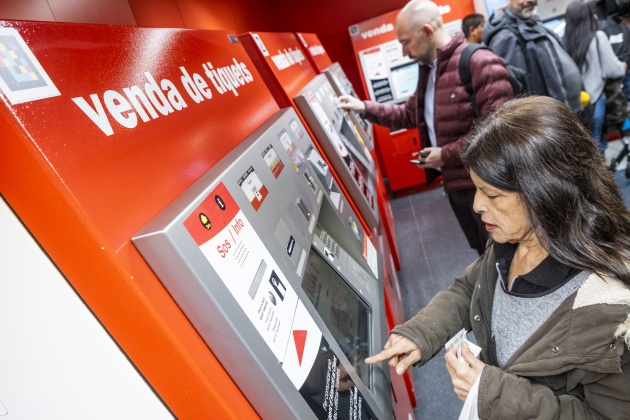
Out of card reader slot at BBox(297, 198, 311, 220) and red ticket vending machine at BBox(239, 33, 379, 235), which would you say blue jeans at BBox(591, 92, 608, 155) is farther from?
card reader slot at BBox(297, 198, 311, 220)

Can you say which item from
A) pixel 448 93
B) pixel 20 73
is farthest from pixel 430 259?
pixel 20 73

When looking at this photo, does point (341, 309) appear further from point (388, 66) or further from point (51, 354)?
point (388, 66)

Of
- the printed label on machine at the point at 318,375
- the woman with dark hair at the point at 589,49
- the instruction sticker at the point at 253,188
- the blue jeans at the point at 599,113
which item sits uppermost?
the instruction sticker at the point at 253,188

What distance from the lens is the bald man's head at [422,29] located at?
2408mm

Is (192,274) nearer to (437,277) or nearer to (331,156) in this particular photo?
(331,156)

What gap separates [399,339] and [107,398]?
828mm

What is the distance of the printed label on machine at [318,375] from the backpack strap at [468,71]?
5.38 ft

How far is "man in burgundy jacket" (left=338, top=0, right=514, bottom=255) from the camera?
2.15 m

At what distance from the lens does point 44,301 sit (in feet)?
2.34

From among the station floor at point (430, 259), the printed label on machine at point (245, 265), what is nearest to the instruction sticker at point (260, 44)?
the printed label on machine at point (245, 265)

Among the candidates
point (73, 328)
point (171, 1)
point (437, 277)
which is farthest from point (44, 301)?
point (437, 277)

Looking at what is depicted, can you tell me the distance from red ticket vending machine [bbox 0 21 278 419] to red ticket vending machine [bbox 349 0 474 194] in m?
4.36

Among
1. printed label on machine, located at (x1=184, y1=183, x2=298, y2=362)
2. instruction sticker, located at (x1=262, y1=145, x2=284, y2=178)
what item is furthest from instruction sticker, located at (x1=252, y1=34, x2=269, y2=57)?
printed label on machine, located at (x1=184, y1=183, x2=298, y2=362)

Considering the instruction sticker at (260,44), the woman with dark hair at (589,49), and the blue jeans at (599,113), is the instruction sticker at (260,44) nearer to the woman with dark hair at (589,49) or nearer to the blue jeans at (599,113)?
the woman with dark hair at (589,49)
